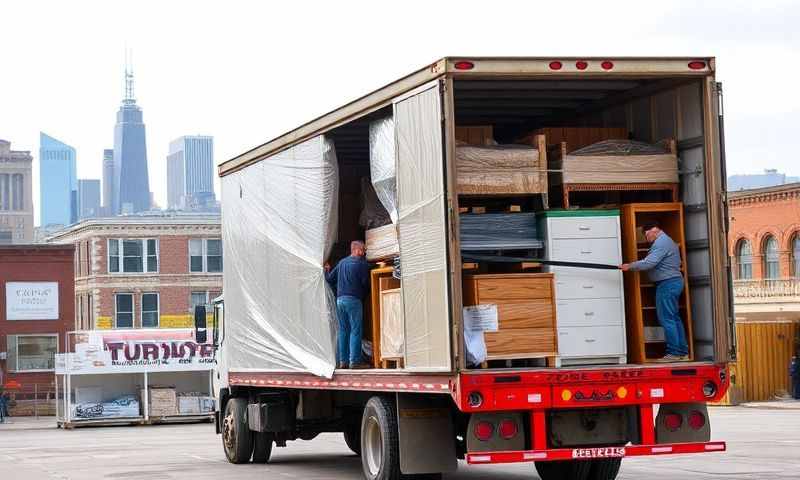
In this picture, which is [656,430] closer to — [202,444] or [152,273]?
[202,444]

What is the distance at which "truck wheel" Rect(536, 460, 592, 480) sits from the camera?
1642 cm

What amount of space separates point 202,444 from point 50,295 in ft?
89.4

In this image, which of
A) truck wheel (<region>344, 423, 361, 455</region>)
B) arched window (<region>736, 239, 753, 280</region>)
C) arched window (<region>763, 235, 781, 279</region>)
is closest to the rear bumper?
truck wheel (<region>344, 423, 361, 455</region>)

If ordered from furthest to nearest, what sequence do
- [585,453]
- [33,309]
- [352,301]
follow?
1. [33,309]
2. [352,301]
3. [585,453]

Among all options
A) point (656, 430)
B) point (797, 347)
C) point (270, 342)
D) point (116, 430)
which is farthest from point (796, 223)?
point (656, 430)

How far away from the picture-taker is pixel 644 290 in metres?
14.5

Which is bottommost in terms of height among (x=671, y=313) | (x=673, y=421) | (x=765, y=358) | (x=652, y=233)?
(x=673, y=421)

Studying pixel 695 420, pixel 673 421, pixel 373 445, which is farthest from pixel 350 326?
pixel 695 420

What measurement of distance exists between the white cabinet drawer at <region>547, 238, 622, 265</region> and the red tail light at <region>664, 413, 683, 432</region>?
4.95ft

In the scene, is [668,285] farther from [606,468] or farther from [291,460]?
[291,460]

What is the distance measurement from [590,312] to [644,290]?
882 mm

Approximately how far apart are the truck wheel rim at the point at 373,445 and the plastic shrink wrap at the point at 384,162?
213cm

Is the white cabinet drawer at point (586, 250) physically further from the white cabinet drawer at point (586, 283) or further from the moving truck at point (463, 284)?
the moving truck at point (463, 284)

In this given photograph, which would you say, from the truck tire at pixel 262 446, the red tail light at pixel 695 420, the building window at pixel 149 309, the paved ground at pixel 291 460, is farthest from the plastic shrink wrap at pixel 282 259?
the building window at pixel 149 309
